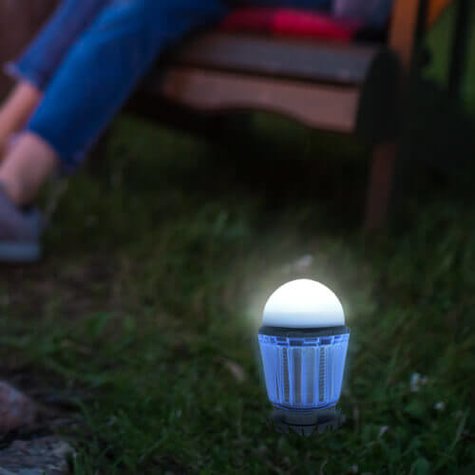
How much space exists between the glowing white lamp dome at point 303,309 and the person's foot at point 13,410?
0.54 metres

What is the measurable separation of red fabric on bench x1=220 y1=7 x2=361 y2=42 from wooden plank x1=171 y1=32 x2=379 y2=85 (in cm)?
6

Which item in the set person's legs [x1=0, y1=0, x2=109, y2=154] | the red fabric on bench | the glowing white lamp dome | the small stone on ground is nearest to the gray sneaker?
person's legs [x1=0, y1=0, x2=109, y2=154]

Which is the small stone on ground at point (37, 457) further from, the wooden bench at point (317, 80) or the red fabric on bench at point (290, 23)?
the red fabric on bench at point (290, 23)

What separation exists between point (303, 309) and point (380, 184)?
1.38 meters

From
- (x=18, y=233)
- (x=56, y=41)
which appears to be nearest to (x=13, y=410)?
(x=18, y=233)

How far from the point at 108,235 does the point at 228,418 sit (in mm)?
1084

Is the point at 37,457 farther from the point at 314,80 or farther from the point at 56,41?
the point at 56,41

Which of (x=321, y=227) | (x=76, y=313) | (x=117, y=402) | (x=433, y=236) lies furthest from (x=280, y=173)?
(x=117, y=402)

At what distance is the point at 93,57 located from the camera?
7.04 feet

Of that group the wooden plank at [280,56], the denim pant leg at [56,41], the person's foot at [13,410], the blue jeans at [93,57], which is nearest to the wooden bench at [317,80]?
the wooden plank at [280,56]

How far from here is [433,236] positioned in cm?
230

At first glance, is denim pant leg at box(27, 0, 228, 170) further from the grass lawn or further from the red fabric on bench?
the grass lawn

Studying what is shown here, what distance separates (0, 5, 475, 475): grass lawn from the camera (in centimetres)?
128

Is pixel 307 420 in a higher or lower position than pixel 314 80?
lower
